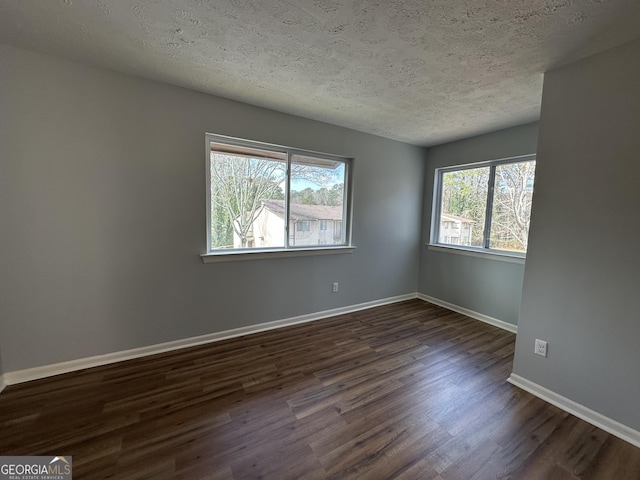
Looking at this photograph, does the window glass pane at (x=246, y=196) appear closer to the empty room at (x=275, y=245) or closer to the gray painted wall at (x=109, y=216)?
the empty room at (x=275, y=245)

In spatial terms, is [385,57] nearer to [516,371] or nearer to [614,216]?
[614,216]

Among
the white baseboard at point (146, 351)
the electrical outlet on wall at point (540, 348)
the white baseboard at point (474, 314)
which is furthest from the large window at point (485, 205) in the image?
the white baseboard at point (146, 351)

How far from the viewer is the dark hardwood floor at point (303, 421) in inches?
54.5

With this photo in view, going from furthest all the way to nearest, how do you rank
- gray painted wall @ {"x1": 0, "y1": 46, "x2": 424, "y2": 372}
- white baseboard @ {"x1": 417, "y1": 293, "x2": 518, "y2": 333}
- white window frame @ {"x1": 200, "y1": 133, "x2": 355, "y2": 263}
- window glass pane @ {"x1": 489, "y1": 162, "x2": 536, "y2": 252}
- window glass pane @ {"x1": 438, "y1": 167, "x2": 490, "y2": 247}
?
window glass pane @ {"x1": 438, "y1": 167, "x2": 490, "y2": 247}, white baseboard @ {"x1": 417, "y1": 293, "x2": 518, "y2": 333}, window glass pane @ {"x1": 489, "y1": 162, "x2": 536, "y2": 252}, white window frame @ {"x1": 200, "y1": 133, "x2": 355, "y2": 263}, gray painted wall @ {"x1": 0, "y1": 46, "x2": 424, "y2": 372}

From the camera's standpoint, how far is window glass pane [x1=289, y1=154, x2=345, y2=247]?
311cm

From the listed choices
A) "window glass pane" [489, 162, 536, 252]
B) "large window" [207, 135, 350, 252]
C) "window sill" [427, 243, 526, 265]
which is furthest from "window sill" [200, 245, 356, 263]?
"window glass pane" [489, 162, 536, 252]

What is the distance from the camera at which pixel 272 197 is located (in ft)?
9.68

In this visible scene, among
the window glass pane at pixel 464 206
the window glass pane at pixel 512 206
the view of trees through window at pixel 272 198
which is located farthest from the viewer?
the window glass pane at pixel 464 206

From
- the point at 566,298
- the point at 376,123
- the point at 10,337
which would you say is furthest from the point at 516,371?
the point at 10,337

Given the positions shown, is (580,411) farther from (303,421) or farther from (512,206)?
(512,206)

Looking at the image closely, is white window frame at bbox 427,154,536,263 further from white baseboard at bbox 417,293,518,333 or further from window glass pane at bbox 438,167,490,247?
white baseboard at bbox 417,293,518,333

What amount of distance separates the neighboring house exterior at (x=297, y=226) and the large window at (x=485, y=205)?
1.72 meters

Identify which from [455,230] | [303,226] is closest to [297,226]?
[303,226]

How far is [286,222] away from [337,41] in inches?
72.5
